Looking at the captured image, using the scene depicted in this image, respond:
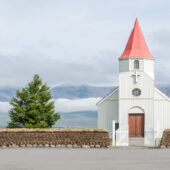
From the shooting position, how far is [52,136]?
1467 inches

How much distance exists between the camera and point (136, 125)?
4903 centimetres

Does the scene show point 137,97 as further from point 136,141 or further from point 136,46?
point 136,46

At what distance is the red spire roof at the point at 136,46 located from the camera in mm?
51125

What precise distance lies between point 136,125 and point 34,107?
11.1m

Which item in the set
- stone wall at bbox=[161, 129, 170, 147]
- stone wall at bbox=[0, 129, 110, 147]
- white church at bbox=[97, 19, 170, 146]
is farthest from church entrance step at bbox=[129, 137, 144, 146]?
stone wall at bbox=[0, 129, 110, 147]

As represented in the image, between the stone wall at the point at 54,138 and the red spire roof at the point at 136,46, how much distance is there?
16.2 metres

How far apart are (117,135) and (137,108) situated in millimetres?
7026

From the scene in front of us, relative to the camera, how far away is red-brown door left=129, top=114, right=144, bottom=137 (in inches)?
1919

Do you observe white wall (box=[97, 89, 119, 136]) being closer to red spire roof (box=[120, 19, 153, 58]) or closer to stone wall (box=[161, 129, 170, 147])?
red spire roof (box=[120, 19, 153, 58])

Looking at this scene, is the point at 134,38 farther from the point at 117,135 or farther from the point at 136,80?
the point at 117,135

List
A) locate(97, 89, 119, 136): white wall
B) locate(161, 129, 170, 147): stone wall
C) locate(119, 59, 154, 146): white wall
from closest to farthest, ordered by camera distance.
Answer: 1. locate(161, 129, 170, 147): stone wall
2. locate(119, 59, 154, 146): white wall
3. locate(97, 89, 119, 136): white wall

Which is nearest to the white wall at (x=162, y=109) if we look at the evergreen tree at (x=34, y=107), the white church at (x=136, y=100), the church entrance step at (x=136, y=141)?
the white church at (x=136, y=100)

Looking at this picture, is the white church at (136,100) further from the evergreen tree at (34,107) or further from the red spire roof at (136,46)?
the evergreen tree at (34,107)

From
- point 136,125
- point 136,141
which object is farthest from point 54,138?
point 136,125
